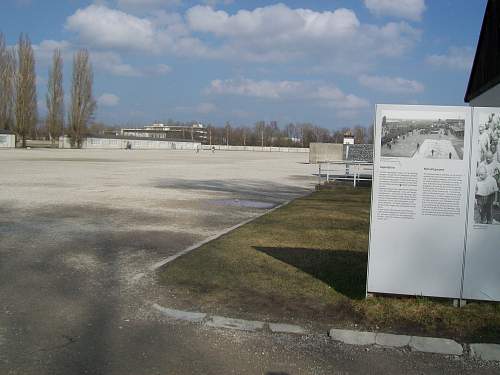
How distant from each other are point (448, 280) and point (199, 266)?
3.13 metres

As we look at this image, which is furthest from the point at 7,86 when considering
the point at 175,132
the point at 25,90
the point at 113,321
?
the point at 175,132

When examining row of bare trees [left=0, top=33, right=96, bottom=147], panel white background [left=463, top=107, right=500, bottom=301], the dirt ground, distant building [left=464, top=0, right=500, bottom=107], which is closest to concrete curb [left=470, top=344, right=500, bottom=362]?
the dirt ground

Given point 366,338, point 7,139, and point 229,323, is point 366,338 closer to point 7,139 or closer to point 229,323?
point 229,323

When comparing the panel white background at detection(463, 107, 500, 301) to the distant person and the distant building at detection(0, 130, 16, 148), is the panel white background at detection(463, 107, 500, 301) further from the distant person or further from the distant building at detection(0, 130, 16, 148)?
the distant building at detection(0, 130, 16, 148)

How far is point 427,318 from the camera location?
4844 millimetres

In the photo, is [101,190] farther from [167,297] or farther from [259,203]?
[167,297]

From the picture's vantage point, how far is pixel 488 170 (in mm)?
4879

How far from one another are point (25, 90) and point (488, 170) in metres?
71.1

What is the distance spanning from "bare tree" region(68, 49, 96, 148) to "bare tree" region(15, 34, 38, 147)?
8322mm

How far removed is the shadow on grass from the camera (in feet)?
19.5

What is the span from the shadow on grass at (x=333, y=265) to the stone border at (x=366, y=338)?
3.61 feet

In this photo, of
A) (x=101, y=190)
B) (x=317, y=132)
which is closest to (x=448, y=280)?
(x=101, y=190)

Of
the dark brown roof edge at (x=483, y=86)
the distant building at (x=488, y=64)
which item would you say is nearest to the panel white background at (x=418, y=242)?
the distant building at (x=488, y=64)

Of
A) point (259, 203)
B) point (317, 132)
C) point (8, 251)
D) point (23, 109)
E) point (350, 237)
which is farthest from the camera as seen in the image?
point (317, 132)
